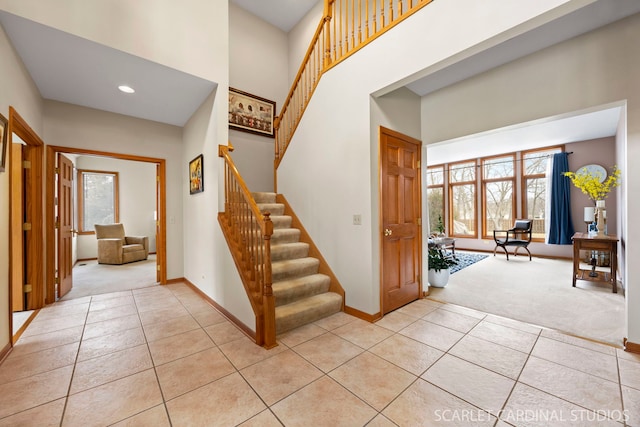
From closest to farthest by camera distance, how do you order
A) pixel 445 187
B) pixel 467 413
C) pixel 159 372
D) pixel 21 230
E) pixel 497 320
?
1. pixel 467 413
2. pixel 159 372
3. pixel 497 320
4. pixel 21 230
5. pixel 445 187

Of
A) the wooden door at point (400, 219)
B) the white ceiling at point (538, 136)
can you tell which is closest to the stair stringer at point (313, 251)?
the wooden door at point (400, 219)

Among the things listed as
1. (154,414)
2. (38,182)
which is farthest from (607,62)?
(38,182)

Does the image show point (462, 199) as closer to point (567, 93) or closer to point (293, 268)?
point (567, 93)

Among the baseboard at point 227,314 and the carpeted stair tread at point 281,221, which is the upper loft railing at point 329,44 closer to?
the carpeted stair tread at point 281,221

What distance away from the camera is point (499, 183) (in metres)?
7.47

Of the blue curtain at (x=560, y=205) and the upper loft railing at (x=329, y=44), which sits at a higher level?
the upper loft railing at (x=329, y=44)

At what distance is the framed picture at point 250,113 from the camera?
4.63 meters

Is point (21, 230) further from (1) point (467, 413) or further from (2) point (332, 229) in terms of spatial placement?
(1) point (467, 413)

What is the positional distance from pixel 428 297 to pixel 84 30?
484 cm

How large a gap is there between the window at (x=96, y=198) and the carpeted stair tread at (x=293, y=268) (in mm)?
6672

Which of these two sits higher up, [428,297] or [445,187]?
[445,187]

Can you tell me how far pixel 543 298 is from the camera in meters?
3.57

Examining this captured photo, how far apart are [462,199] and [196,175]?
7.76 metres

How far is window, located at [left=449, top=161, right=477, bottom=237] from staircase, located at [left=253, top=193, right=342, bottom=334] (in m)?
6.62
